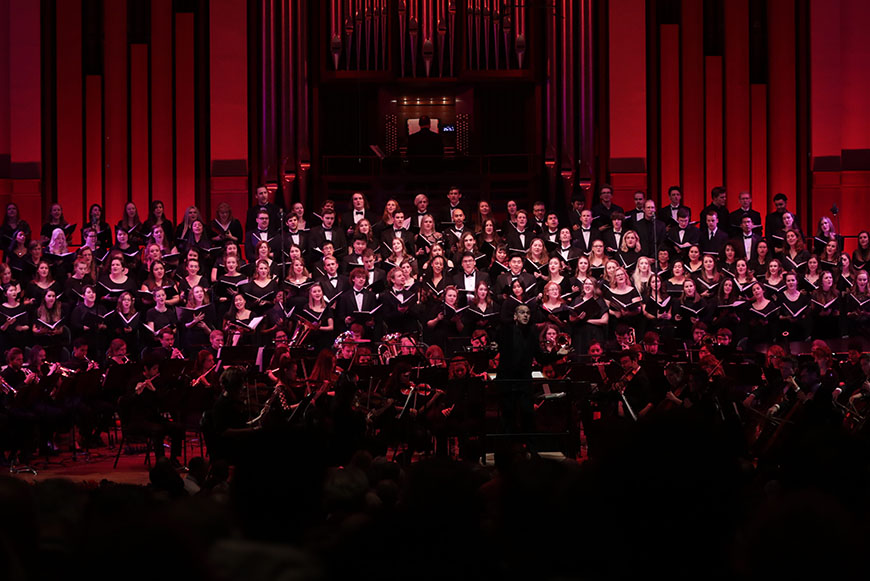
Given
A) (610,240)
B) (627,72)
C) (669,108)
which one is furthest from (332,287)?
(669,108)

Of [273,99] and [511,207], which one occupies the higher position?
[273,99]

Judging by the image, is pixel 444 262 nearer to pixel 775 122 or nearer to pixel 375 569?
pixel 775 122

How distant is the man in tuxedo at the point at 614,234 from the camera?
35.8 ft

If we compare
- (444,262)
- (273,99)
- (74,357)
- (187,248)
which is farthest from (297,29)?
(74,357)

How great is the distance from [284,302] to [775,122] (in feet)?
21.2

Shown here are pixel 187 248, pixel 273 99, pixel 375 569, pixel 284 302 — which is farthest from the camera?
pixel 273 99

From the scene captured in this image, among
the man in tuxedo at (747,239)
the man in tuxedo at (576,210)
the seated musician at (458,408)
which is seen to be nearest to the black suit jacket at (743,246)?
the man in tuxedo at (747,239)

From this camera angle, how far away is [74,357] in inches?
362

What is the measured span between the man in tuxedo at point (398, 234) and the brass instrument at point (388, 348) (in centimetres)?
172

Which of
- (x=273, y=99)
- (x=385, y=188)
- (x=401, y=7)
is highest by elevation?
(x=401, y=7)

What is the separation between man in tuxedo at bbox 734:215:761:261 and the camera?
10.8 metres

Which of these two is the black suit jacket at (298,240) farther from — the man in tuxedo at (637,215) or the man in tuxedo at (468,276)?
the man in tuxedo at (637,215)

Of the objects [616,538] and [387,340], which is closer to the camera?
[616,538]

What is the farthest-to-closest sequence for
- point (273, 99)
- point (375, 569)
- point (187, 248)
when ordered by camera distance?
point (273, 99)
point (187, 248)
point (375, 569)
